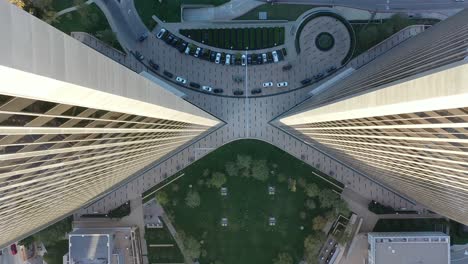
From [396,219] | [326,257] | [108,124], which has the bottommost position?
[326,257]

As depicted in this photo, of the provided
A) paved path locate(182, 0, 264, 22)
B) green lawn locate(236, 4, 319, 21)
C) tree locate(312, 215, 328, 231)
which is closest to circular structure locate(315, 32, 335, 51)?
green lawn locate(236, 4, 319, 21)

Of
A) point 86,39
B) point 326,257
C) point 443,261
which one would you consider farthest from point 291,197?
point 86,39

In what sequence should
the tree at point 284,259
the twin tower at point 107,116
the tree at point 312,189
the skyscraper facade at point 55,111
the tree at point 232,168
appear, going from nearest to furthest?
the skyscraper facade at point 55,111
the twin tower at point 107,116
the tree at point 312,189
the tree at point 232,168
the tree at point 284,259

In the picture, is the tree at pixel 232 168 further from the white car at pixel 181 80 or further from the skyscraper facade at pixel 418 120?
the skyscraper facade at pixel 418 120

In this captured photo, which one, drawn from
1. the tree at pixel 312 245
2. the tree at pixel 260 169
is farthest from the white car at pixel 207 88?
the tree at pixel 312 245

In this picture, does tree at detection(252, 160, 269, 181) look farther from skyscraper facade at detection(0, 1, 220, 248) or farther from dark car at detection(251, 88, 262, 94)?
skyscraper facade at detection(0, 1, 220, 248)

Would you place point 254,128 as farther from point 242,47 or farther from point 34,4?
point 34,4
